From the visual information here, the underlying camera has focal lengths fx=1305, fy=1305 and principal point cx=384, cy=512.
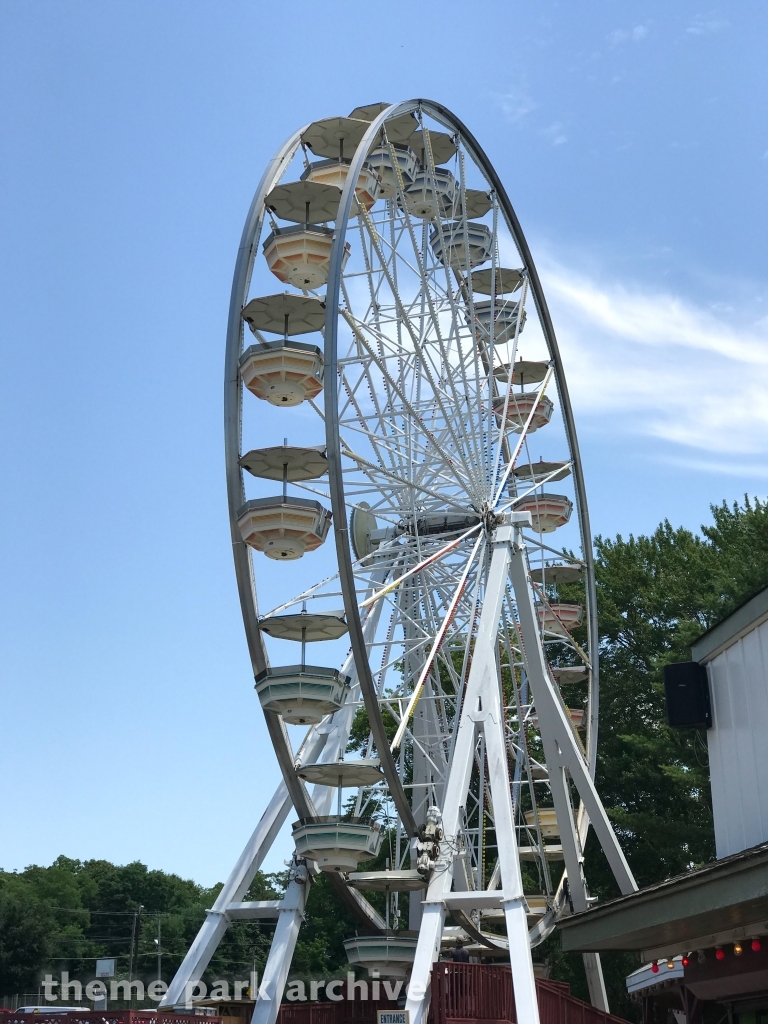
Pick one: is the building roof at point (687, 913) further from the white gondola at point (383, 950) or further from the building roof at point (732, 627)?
the white gondola at point (383, 950)

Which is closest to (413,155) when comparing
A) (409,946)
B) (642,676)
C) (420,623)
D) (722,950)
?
(420,623)

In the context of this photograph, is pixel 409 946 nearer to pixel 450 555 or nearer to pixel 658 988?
pixel 658 988

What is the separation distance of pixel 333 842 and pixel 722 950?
863cm

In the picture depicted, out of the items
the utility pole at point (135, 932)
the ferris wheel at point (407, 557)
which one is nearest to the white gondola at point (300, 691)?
the ferris wheel at point (407, 557)

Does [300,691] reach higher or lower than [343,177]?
lower

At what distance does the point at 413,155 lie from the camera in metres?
23.3

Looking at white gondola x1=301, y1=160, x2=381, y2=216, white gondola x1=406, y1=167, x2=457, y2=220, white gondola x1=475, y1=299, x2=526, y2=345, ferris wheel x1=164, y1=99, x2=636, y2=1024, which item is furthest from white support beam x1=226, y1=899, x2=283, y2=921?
white gondola x1=406, y1=167, x2=457, y2=220

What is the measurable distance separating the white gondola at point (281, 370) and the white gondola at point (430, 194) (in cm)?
523

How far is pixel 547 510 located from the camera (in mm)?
25438

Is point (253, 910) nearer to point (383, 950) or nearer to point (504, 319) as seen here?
point (383, 950)

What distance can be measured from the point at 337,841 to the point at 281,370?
6.65 metres

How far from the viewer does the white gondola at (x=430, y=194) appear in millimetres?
23562

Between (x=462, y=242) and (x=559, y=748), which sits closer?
(x=559, y=748)

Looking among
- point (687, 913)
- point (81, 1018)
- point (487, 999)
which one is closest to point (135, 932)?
point (487, 999)
